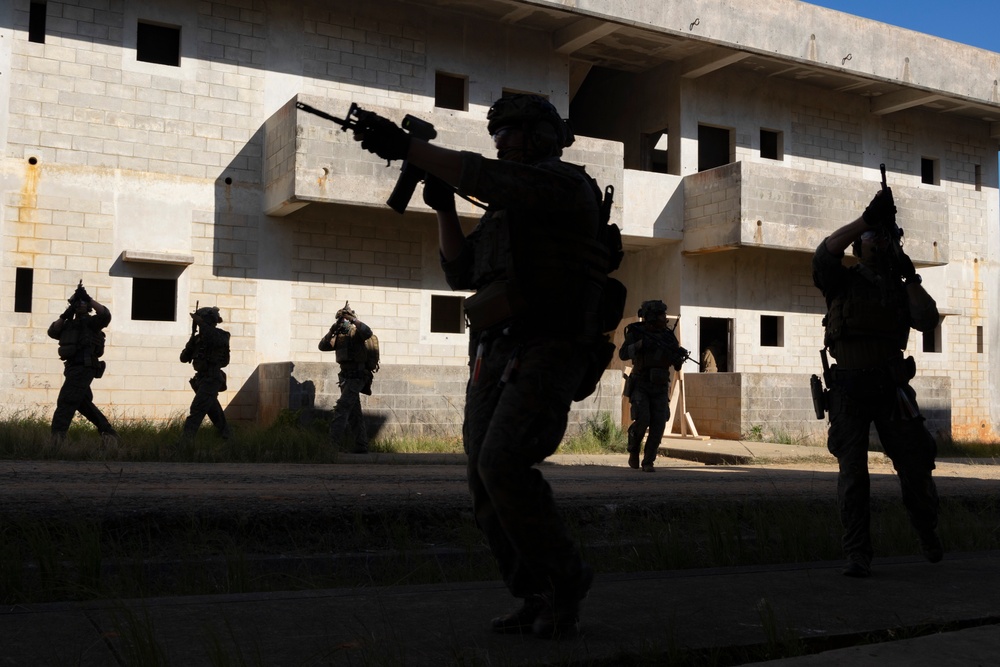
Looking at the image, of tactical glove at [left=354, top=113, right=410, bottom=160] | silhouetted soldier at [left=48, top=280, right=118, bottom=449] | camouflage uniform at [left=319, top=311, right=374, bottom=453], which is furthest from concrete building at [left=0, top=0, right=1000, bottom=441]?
tactical glove at [left=354, top=113, right=410, bottom=160]

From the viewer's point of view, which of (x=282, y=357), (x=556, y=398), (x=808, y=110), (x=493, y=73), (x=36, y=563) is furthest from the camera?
(x=808, y=110)

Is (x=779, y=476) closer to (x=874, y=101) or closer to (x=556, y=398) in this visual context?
(x=556, y=398)

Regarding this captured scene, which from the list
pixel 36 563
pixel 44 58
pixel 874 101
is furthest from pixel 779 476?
pixel 874 101

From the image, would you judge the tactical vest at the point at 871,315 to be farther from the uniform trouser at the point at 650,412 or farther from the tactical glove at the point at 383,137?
the uniform trouser at the point at 650,412

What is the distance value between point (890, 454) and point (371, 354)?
864 centimetres

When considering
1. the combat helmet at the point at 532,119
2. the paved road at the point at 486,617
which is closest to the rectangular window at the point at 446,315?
the paved road at the point at 486,617

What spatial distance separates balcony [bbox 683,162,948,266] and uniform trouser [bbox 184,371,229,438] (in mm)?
9493

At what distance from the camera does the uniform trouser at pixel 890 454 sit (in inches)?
192

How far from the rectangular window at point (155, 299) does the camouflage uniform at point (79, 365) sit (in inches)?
137

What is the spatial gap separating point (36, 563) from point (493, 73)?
47.3 ft

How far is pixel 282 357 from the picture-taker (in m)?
15.9

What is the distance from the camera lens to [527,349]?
10.7ft

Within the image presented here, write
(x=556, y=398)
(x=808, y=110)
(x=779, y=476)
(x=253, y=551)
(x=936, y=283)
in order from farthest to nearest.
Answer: (x=936, y=283)
(x=808, y=110)
(x=779, y=476)
(x=253, y=551)
(x=556, y=398)

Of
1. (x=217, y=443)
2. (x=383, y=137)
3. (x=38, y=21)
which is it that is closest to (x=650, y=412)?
(x=217, y=443)
